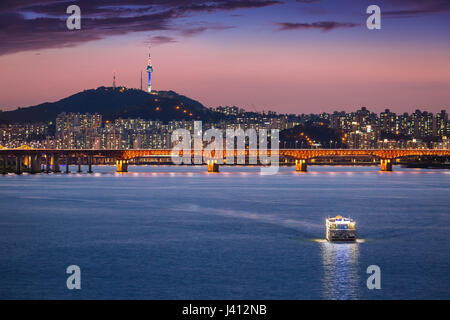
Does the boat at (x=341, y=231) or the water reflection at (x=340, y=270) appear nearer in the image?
the water reflection at (x=340, y=270)

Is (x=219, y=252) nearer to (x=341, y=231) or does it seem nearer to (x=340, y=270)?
(x=341, y=231)

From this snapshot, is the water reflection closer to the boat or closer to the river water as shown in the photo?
the river water

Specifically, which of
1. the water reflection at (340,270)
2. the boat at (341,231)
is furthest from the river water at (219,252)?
the boat at (341,231)

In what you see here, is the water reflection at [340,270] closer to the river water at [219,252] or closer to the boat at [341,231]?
the river water at [219,252]

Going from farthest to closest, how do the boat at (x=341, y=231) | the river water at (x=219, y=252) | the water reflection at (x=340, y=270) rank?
the boat at (x=341, y=231) → the river water at (x=219, y=252) → the water reflection at (x=340, y=270)
